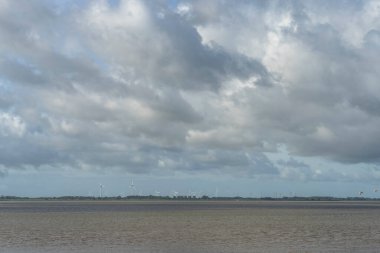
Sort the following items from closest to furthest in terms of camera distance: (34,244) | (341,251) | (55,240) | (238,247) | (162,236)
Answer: (341,251) → (238,247) → (34,244) → (55,240) → (162,236)

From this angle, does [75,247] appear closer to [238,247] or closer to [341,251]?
[238,247]

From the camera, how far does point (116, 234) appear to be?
6675cm

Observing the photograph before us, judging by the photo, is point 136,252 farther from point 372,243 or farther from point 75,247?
point 372,243

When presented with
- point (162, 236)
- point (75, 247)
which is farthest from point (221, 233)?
point (75, 247)

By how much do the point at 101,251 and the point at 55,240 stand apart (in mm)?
13281

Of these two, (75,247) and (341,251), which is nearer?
(341,251)

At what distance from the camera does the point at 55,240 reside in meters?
59.2

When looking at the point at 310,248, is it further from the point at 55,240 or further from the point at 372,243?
the point at 55,240

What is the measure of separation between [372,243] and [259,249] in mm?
12272

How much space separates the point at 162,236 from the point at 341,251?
2336 cm

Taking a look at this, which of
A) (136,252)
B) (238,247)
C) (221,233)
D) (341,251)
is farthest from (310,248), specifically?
(221,233)

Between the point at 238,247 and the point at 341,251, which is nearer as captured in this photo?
the point at 341,251

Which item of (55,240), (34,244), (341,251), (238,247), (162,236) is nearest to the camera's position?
(341,251)

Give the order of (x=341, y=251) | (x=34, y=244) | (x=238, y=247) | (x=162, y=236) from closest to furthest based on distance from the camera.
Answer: (x=341, y=251) < (x=238, y=247) < (x=34, y=244) < (x=162, y=236)
